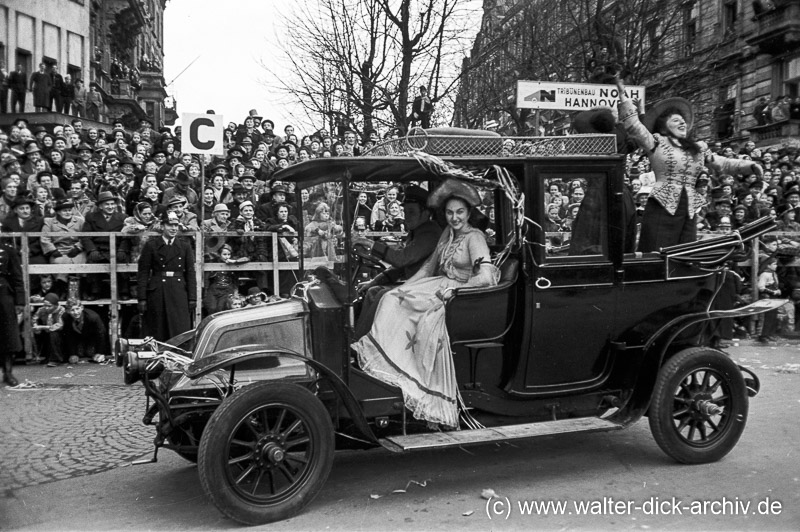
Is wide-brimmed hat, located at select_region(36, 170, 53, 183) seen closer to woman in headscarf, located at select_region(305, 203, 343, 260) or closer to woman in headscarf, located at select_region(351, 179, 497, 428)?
woman in headscarf, located at select_region(305, 203, 343, 260)

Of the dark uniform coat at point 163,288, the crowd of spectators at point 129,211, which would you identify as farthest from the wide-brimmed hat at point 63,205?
the dark uniform coat at point 163,288

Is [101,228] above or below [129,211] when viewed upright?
below

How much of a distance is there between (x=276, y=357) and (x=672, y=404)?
2.85 m

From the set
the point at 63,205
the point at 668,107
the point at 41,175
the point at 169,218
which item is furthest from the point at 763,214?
the point at 41,175

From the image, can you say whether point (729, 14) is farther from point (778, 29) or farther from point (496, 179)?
point (496, 179)

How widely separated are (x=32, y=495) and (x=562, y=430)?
3.69 metres

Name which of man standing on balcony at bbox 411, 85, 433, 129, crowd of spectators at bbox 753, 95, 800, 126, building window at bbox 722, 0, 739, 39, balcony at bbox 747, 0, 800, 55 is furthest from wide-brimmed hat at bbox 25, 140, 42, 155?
building window at bbox 722, 0, 739, 39

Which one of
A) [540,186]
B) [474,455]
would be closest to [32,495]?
[474,455]

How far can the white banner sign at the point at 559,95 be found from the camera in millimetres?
8586

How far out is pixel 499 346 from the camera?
5559mm

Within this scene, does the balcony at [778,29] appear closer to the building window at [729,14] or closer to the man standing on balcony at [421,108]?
the building window at [729,14]

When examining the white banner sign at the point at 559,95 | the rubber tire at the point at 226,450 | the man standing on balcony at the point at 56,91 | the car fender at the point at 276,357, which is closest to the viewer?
the rubber tire at the point at 226,450

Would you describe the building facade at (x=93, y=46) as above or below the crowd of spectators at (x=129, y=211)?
above

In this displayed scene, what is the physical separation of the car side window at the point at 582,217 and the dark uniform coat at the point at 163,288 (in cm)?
572
